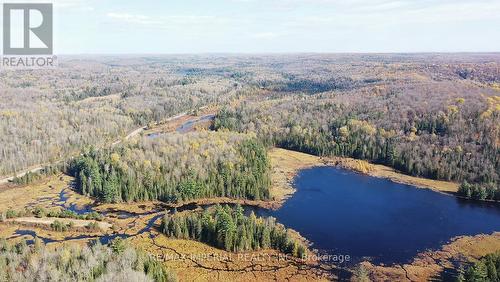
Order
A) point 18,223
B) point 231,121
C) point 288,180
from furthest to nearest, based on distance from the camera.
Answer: point 231,121
point 288,180
point 18,223

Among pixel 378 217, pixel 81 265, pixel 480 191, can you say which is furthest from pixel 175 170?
pixel 480 191

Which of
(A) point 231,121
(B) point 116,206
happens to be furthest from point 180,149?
(A) point 231,121

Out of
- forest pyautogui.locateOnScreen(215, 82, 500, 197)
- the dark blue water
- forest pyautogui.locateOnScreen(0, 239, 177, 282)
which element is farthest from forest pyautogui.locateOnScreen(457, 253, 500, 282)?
forest pyautogui.locateOnScreen(215, 82, 500, 197)

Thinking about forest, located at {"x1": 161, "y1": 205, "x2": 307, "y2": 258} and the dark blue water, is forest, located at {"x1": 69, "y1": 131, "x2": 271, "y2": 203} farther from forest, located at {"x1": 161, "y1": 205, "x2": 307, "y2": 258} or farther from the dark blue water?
forest, located at {"x1": 161, "y1": 205, "x2": 307, "y2": 258}

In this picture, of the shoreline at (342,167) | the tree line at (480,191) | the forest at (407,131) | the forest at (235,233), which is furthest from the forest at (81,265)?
the forest at (407,131)

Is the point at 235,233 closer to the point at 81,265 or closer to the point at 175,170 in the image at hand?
the point at 81,265

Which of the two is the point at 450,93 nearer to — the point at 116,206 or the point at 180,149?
the point at 180,149
